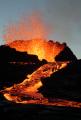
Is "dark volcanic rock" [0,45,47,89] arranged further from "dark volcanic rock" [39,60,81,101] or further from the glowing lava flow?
"dark volcanic rock" [39,60,81,101]

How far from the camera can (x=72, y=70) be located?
7331cm

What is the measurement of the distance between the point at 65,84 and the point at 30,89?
7.01m

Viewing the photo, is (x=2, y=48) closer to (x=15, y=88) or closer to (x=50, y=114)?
(x=15, y=88)

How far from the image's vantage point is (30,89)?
67250 mm

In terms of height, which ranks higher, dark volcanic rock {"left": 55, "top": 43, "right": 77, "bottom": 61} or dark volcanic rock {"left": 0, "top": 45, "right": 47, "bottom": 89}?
dark volcanic rock {"left": 55, "top": 43, "right": 77, "bottom": 61}

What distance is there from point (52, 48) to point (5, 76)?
34.8 meters

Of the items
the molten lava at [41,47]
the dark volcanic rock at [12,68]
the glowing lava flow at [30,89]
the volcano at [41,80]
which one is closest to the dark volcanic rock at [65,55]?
the volcano at [41,80]

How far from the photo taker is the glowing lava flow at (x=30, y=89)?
57375 mm

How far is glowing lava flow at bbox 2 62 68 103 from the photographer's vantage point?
57375 mm

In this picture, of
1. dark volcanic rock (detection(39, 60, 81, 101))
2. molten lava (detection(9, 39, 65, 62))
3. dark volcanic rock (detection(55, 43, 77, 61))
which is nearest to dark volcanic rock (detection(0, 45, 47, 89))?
dark volcanic rock (detection(39, 60, 81, 101))

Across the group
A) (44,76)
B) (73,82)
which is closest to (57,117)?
(73,82)

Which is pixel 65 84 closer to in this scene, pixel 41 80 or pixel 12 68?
pixel 41 80

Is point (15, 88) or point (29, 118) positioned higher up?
point (15, 88)

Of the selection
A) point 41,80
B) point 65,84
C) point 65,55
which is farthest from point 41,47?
point 65,84
